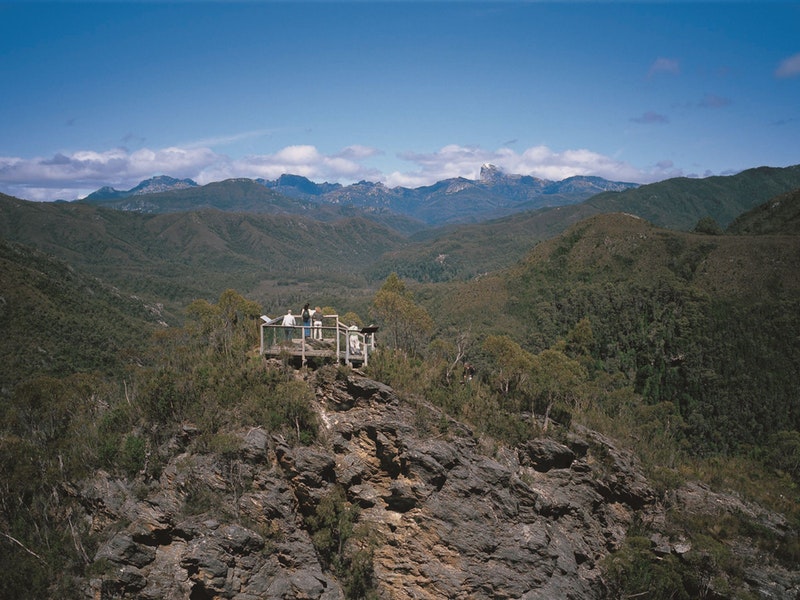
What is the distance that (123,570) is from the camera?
1912cm

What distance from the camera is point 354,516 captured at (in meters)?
24.4

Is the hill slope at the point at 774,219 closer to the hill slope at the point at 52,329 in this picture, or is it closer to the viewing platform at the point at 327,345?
the viewing platform at the point at 327,345

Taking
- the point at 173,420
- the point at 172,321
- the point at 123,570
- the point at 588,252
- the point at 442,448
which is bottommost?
the point at 172,321

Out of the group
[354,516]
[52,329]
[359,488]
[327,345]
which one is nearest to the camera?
[354,516]

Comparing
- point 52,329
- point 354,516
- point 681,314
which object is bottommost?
point 52,329

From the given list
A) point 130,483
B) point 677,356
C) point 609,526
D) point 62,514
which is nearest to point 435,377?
point 609,526

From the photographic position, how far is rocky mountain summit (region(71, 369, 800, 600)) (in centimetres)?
2036

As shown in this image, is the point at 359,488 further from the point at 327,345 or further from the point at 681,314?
the point at 681,314

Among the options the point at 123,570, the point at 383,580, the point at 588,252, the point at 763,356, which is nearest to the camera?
the point at 123,570

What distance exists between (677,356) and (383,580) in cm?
9089

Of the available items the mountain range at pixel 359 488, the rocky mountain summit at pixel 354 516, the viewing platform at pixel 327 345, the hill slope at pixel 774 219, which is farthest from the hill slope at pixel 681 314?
the viewing platform at pixel 327 345


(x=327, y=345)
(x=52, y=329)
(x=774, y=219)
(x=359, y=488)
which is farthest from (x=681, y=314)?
(x=52, y=329)

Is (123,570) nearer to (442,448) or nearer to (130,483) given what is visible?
(130,483)

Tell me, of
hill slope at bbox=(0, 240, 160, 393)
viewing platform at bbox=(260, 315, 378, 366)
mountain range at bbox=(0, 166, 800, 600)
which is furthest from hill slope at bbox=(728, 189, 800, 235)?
hill slope at bbox=(0, 240, 160, 393)
